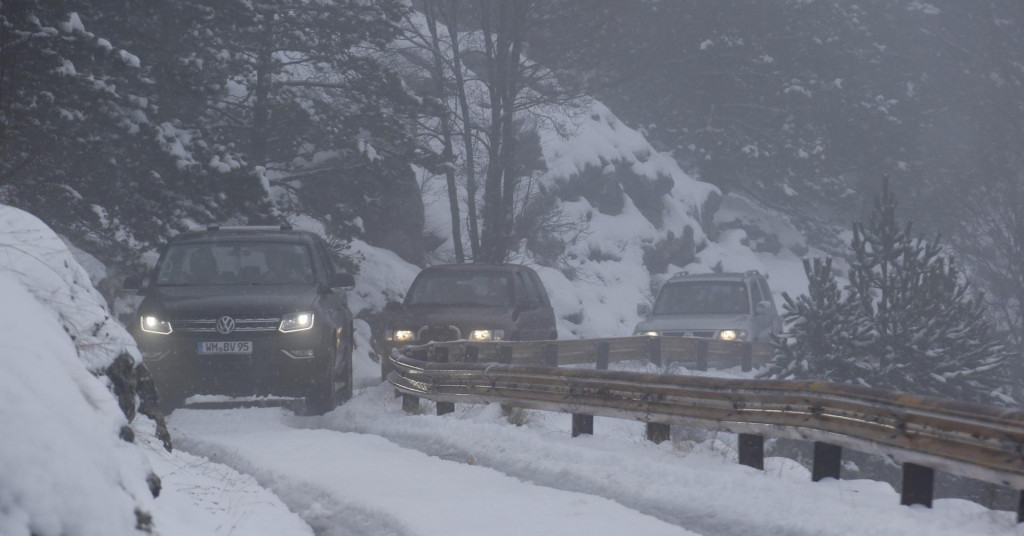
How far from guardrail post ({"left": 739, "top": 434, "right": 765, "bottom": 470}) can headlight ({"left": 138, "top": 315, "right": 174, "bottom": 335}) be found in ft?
22.4

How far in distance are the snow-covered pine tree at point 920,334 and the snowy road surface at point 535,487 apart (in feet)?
32.1

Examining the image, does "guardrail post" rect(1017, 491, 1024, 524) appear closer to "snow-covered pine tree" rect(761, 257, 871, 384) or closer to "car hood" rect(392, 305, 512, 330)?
"car hood" rect(392, 305, 512, 330)

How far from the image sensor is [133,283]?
1364 centimetres

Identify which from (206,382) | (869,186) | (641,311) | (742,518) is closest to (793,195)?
(869,186)

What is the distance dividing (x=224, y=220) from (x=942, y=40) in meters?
53.6

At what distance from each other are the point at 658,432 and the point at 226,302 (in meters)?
5.46

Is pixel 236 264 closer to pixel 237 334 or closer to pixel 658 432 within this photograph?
pixel 237 334

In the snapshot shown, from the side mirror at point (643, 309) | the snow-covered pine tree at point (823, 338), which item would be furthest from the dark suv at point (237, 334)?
the side mirror at point (643, 309)

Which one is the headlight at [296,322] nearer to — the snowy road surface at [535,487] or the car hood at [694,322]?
the snowy road surface at [535,487]

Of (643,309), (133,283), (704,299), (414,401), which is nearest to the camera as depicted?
(133,283)

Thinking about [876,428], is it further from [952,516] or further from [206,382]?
[206,382]

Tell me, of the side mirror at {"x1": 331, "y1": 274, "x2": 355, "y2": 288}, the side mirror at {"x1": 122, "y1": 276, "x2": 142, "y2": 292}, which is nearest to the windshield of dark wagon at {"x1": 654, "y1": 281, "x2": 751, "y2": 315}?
the side mirror at {"x1": 331, "y1": 274, "x2": 355, "y2": 288}

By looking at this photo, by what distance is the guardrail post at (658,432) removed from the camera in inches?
416

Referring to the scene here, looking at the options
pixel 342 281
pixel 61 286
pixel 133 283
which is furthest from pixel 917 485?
pixel 133 283
